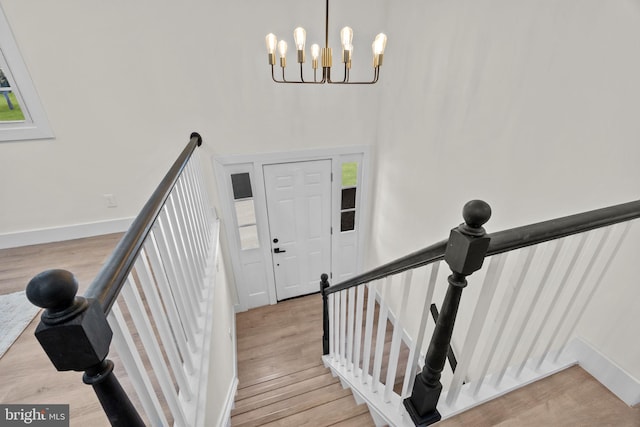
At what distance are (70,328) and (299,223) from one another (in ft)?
10.6

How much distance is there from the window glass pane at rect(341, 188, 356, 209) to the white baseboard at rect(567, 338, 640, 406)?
8.63 ft

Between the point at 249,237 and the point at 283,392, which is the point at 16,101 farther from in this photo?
the point at 283,392

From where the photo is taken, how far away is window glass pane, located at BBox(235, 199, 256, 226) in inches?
131

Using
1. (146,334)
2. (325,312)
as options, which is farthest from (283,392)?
(146,334)

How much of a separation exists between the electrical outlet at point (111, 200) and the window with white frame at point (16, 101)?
0.64 meters

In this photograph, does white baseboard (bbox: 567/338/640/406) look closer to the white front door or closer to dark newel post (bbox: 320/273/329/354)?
dark newel post (bbox: 320/273/329/354)

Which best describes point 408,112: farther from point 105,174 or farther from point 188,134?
point 105,174

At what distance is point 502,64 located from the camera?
1.79 metres

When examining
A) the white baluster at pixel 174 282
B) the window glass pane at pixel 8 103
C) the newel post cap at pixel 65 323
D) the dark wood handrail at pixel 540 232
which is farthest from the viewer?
the window glass pane at pixel 8 103

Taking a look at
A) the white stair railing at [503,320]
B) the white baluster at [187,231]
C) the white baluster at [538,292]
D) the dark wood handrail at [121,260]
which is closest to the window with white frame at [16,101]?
the white baluster at [187,231]

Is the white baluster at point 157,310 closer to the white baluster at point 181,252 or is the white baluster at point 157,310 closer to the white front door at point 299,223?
the white baluster at point 181,252

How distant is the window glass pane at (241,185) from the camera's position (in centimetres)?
319

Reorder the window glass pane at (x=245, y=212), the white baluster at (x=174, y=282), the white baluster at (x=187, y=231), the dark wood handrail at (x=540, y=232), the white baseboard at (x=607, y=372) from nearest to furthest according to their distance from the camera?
the dark wood handrail at (x=540, y=232) < the white baluster at (x=174, y=282) < the white baseboard at (x=607, y=372) < the white baluster at (x=187, y=231) < the window glass pane at (x=245, y=212)

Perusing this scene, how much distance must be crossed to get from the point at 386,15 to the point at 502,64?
1.64 meters
